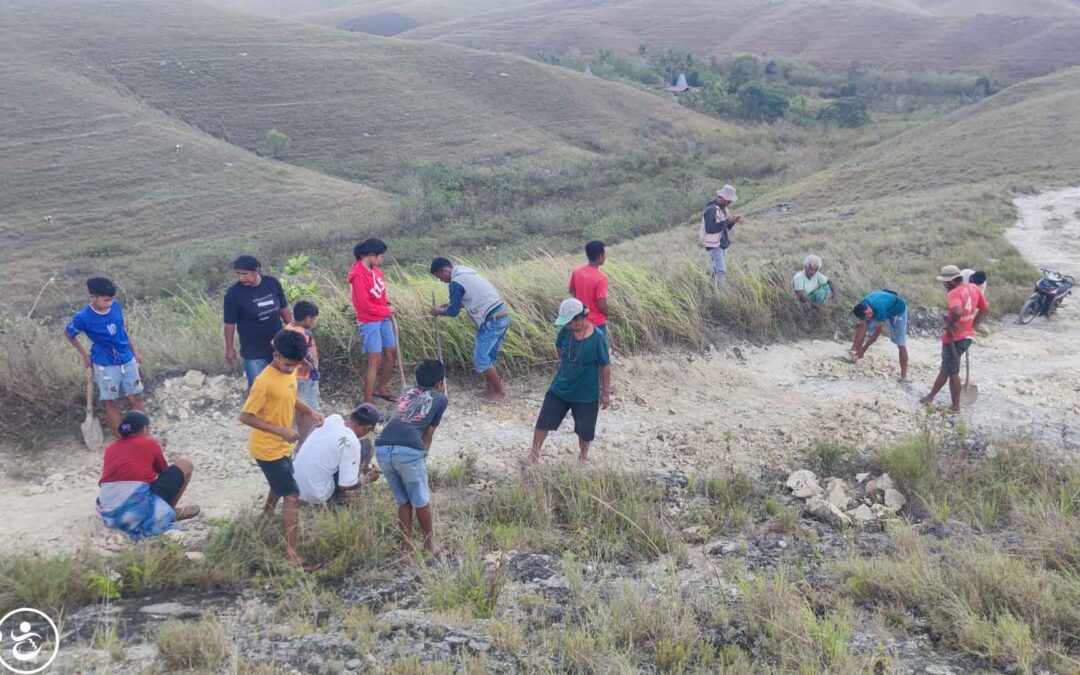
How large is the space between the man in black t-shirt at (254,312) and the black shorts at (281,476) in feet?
5.69

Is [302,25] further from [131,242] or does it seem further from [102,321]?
[102,321]

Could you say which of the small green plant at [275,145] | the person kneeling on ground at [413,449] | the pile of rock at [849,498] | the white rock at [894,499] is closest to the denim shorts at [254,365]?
the person kneeling on ground at [413,449]

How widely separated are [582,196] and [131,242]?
660 inches

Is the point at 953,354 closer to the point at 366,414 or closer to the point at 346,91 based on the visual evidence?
the point at 366,414

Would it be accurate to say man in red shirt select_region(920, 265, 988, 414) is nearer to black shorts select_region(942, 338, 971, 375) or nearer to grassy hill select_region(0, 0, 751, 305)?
black shorts select_region(942, 338, 971, 375)

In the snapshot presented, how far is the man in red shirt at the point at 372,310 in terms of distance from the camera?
23.2ft

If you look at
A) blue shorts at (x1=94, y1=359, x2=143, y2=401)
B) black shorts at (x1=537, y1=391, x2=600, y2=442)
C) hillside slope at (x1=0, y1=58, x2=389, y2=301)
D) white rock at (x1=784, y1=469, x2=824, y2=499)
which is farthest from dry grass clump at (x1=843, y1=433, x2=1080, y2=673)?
hillside slope at (x1=0, y1=58, x2=389, y2=301)

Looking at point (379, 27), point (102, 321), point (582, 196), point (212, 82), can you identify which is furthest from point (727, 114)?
point (379, 27)

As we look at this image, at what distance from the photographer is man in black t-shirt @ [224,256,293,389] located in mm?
6547

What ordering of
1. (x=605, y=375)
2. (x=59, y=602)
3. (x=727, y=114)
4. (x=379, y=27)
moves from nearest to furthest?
(x=59, y=602) < (x=605, y=375) < (x=727, y=114) < (x=379, y=27)

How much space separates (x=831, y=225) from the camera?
18.9 m

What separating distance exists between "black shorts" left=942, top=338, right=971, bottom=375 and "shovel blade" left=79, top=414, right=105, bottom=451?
307 inches

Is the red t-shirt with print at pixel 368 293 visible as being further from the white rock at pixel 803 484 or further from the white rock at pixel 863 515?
the white rock at pixel 863 515

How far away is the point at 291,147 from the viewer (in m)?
42.7
